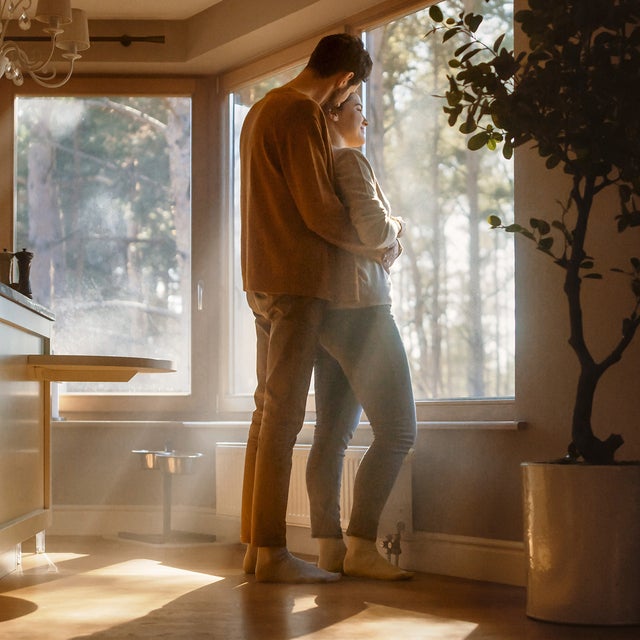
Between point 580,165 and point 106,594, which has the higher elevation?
point 580,165

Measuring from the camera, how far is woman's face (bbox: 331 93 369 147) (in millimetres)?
3076

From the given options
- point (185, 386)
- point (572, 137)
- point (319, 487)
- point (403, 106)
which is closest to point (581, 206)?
point (572, 137)

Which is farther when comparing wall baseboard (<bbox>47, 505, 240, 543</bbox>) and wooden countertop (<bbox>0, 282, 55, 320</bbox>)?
wall baseboard (<bbox>47, 505, 240, 543</bbox>)

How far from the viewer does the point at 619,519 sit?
2.17 m

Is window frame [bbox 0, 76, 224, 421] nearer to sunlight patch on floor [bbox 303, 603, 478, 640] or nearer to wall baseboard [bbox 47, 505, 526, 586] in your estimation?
wall baseboard [bbox 47, 505, 526, 586]

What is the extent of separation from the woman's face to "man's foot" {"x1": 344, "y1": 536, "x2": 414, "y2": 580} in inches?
46.5

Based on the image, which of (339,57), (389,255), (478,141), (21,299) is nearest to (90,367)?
(21,299)

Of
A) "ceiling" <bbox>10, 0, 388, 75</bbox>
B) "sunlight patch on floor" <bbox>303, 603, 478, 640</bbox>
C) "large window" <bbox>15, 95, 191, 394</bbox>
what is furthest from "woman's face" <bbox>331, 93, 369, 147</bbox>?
"large window" <bbox>15, 95, 191, 394</bbox>

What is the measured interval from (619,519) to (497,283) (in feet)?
4.18

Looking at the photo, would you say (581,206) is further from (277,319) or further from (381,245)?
(277,319)

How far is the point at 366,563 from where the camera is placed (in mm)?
2846

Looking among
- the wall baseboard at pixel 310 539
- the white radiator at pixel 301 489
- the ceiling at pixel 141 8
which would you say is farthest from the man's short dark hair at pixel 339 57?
the ceiling at pixel 141 8

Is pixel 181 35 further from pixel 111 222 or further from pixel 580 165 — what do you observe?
pixel 580 165

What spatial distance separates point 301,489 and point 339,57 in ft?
5.20
